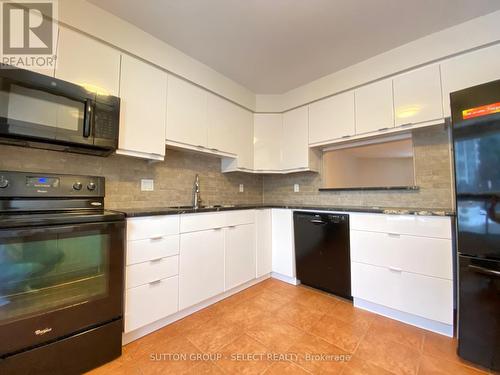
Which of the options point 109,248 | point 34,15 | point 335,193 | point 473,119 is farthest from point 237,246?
point 34,15

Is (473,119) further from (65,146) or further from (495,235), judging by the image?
(65,146)

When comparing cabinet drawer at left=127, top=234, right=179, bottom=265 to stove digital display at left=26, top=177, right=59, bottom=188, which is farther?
cabinet drawer at left=127, top=234, right=179, bottom=265

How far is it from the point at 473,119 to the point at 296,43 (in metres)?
1.45

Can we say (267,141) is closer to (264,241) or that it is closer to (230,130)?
(230,130)

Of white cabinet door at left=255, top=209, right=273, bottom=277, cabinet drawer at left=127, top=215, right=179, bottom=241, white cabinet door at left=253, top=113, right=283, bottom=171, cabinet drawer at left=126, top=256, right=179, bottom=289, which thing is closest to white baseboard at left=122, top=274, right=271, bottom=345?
white cabinet door at left=255, top=209, right=273, bottom=277

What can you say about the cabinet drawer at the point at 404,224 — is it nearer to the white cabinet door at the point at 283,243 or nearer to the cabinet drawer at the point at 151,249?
the white cabinet door at the point at 283,243

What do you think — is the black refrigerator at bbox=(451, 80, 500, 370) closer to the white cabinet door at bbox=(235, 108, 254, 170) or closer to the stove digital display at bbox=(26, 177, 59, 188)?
the white cabinet door at bbox=(235, 108, 254, 170)

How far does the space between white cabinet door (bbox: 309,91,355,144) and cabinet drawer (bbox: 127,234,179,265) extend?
1942 mm

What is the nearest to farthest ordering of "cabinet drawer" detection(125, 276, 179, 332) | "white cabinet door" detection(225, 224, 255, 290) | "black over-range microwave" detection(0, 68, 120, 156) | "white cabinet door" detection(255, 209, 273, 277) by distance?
"black over-range microwave" detection(0, 68, 120, 156) → "cabinet drawer" detection(125, 276, 179, 332) → "white cabinet door" detection(225, 224, 255, 290) → "white cabinet door" detection(255, 209, 273, 277)

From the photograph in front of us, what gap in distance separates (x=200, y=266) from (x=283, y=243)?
105cm

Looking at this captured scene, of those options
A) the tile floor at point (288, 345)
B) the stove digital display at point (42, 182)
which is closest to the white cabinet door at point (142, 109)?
the stove digital display at point (42, 182)

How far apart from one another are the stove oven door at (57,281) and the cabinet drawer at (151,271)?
0.29ft

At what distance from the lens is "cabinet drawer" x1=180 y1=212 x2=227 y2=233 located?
175cm

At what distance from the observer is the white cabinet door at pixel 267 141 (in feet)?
9.41
